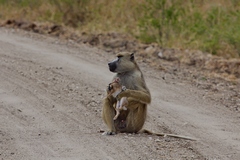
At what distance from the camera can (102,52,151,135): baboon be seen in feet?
30.0

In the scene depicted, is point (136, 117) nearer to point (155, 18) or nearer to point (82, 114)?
point (82, 114)

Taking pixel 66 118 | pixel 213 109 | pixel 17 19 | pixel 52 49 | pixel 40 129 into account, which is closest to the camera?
pixel 40 129

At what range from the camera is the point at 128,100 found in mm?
9125

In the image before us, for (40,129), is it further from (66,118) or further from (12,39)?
(12,39)

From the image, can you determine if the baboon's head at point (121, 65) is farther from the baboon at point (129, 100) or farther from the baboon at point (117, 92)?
the baboon at point (117, 92)

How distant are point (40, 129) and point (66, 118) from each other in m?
0.87

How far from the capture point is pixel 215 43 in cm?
1738

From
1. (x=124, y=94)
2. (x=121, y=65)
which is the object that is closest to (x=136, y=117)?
(x=124, y=94)

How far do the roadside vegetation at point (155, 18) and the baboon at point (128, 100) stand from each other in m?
7.39

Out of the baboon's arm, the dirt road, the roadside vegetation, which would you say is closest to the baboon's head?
the baboon's arm

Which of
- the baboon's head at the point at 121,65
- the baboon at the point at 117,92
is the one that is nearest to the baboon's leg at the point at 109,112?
the baboon at the point at 117,92

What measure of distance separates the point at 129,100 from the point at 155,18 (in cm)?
1012

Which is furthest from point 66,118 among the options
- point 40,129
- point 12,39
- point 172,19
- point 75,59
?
point 172,19

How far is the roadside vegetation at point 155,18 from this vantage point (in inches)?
695
